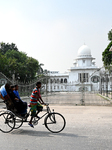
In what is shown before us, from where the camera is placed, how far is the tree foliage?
35.8m

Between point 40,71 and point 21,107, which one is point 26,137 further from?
point 40,71

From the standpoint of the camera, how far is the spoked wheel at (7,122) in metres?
6.55

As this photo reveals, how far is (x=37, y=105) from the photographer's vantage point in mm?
6770

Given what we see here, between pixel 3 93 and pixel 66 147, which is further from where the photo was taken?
pixel 3 93

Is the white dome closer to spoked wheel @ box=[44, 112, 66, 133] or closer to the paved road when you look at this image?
the paved road

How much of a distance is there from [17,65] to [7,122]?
3406 centimetres

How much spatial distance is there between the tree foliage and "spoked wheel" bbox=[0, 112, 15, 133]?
27.2 metres

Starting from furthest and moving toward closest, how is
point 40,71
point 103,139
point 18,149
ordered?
point 40,71 < point 103,139 < point 18,149

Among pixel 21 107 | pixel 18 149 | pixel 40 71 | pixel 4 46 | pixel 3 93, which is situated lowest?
pixel 18 149

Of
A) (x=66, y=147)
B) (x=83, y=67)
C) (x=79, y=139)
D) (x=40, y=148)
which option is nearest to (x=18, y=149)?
(x=40, y=148)

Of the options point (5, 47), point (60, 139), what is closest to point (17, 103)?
point (60, 139)

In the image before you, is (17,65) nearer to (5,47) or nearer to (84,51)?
(5,47)

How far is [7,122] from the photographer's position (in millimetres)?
6625

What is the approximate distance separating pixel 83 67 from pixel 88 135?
7403cm
